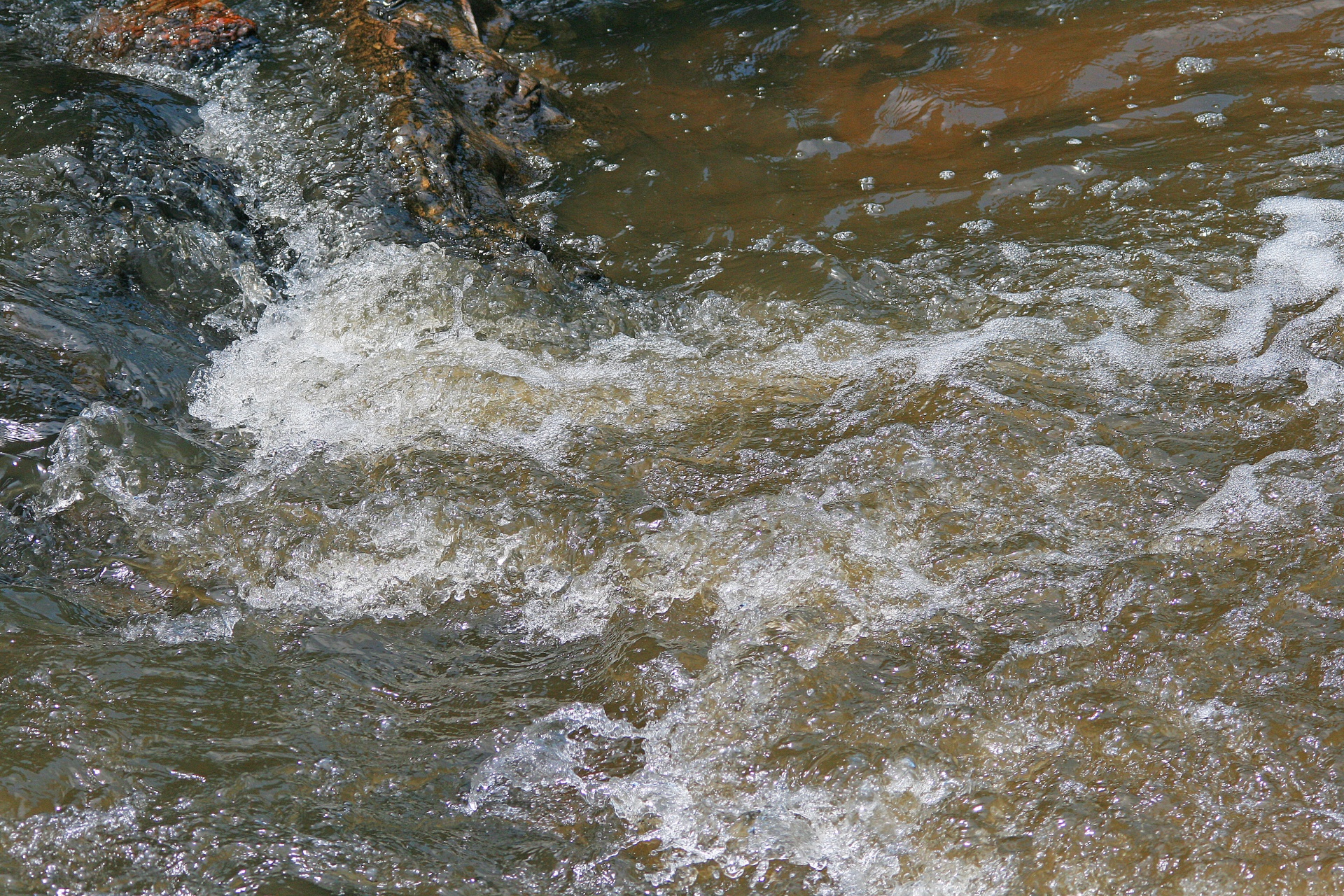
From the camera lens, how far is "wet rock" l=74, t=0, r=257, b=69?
4844 millimetres

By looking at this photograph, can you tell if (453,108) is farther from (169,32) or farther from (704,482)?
(704,482)

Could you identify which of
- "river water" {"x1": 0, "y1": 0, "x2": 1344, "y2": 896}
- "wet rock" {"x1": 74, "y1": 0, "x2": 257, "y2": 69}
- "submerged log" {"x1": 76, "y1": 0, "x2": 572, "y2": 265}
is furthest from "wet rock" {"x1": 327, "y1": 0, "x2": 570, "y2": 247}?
"wet rock" {"x1": 74, "y1": 0, "x2": 257, "y2": 69}

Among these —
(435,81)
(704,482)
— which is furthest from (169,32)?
(704,482)

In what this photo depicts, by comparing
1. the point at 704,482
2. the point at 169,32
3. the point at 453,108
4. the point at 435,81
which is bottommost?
the point at 704,482

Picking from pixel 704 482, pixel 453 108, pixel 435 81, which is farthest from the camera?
pixel 435 81

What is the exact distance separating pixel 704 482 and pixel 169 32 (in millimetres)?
3966

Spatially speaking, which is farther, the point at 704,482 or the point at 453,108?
the point at 453,108

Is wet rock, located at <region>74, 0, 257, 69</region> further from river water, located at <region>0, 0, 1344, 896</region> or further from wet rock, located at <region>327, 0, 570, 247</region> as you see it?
wet rock, located at <region>327, 0, 570, 247</region>

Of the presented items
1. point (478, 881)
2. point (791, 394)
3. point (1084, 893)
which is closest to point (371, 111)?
point (791, 394)

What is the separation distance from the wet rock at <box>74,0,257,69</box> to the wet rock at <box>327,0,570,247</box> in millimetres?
514

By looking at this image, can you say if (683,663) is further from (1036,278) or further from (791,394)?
(1036,278)

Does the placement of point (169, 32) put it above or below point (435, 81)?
above

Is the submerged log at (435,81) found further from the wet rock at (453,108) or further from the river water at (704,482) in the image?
the river water at (704,482)

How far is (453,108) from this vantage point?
4.46 metres
